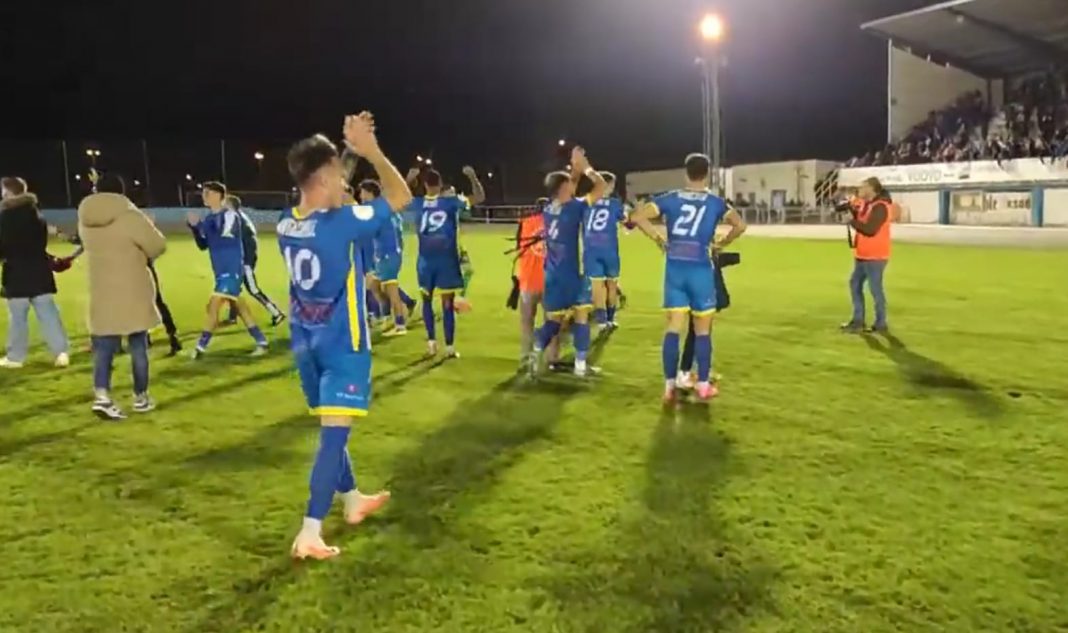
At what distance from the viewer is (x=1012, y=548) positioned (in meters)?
4.59

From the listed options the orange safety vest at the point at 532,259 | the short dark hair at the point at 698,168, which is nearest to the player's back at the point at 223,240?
the orange safety vest at the point at 532,259

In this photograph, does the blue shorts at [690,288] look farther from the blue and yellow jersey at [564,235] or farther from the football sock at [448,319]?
the football sock at [448,319]

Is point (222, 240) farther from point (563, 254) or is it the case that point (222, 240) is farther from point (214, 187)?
point (563, 254)

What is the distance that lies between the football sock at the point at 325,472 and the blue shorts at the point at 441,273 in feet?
17.4

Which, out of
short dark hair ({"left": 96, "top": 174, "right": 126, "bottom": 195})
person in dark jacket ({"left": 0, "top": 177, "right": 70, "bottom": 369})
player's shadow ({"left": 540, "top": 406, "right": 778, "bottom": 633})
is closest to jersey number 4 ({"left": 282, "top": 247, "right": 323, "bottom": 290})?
player's shadow ({"left": 540, "top": 406, "right": 778, "bottom": 633})

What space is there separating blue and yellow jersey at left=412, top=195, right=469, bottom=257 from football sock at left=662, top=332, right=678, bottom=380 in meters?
2.98

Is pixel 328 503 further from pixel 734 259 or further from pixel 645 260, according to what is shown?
pixel 645 260

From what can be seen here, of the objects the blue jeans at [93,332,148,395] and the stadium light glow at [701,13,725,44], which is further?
the stadium light glow at [701,13,725,44]

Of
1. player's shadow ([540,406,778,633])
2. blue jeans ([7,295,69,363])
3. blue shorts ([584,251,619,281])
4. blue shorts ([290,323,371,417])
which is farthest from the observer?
blue shorts ([584,251,619,281])

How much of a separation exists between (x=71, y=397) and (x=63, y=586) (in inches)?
188

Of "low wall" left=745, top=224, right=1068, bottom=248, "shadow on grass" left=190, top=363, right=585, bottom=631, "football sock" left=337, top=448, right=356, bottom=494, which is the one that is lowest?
"shadow on grass" left=190, top=363, right=585, bottom=631

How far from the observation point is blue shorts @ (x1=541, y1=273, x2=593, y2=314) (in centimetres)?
884

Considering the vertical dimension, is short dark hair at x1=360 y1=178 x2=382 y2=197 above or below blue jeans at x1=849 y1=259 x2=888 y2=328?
above

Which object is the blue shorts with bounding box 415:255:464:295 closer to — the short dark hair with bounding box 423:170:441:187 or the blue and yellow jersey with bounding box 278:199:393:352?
the short dark hair with bounding box 423:170:441:187
